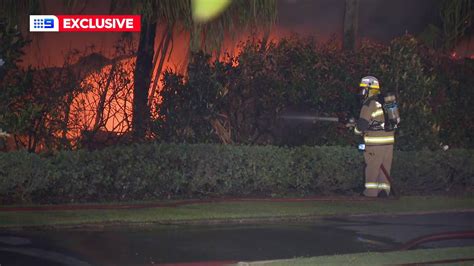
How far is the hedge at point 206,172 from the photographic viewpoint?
11.0 meters

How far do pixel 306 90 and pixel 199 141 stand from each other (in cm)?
206

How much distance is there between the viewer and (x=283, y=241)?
962cm

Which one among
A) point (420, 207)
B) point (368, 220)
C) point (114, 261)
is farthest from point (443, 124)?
point (114, 261)

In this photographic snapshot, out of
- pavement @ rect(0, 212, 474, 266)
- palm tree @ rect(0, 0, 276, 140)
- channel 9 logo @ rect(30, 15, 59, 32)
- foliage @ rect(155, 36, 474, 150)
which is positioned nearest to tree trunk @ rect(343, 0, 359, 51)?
foliage @ rect(155, 36, 474, 150)

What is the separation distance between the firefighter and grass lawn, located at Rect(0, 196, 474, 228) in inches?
19.1

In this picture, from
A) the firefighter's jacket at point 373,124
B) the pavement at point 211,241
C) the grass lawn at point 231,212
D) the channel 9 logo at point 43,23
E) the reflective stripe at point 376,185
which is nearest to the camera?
the pavement at point 211,241

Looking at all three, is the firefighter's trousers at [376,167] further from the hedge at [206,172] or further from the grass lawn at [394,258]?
the grass lawn at [394,258]

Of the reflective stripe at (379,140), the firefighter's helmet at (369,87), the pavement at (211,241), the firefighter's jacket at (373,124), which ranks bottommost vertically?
the pavement at (211,241)

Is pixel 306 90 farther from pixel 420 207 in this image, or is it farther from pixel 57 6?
pixel 57 6

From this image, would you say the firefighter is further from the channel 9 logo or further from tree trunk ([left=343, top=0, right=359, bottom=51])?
the channel 9 logo

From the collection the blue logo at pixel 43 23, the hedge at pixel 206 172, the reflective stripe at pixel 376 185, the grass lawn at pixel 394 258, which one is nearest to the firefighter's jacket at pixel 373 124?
the hedge at pixel 206 172

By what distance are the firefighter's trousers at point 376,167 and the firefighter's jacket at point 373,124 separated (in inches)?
4.1

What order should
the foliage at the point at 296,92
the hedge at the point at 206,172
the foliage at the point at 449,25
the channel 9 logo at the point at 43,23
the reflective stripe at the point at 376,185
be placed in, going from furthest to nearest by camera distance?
the foliage at the point at 449,25
the channel 9 logo at the point at 43,23
the foliage at the point at 296,92
the reflective stripe at the point at 376,185
the hedge at the point at 206,172

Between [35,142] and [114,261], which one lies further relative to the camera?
[35,142]
